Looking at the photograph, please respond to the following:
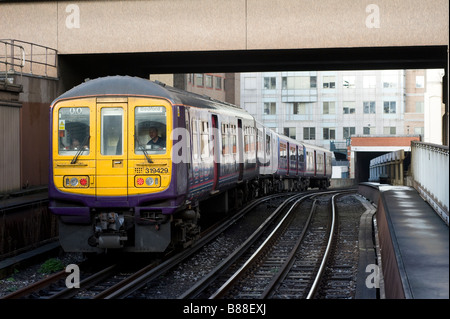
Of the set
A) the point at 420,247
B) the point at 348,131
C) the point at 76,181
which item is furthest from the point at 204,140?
the point at 348,131

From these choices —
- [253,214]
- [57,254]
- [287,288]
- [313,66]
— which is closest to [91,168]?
[57,254]

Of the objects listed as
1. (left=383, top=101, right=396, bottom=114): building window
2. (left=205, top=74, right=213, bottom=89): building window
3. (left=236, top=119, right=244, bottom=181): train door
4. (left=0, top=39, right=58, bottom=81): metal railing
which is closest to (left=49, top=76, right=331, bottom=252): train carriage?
(left=236, top=119, right=244, bottom=181): train door

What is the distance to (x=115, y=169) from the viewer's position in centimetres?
1144

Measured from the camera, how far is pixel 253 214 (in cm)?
2122

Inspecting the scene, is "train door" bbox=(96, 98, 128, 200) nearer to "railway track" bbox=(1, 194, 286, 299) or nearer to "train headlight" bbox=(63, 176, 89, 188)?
"train headlight" bbox=(63, 176, 89, 188)

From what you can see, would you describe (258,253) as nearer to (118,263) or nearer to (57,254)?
(118,263)

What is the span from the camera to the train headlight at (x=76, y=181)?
11.5 meters

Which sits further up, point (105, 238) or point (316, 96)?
point (316, 96)

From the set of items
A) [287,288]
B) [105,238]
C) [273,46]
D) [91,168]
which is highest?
[273,46]

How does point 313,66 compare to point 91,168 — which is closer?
point 91,168

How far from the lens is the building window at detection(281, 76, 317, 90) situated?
78.8 meters

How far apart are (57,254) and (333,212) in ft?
34.2

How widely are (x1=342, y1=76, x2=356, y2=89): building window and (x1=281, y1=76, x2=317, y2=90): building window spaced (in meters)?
3.35

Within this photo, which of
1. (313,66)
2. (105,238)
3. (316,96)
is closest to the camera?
(105,238)
